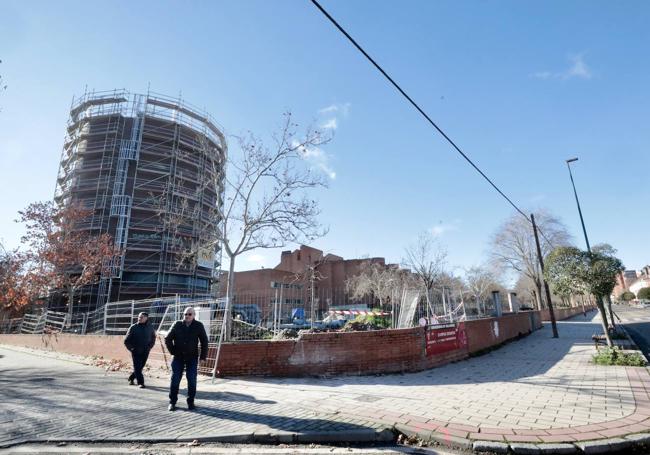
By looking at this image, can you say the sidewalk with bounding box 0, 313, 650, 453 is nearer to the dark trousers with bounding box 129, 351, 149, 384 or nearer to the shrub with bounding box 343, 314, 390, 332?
the dark trousers with bounding box 129, 351, 149, 384

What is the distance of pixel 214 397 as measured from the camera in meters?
6.26

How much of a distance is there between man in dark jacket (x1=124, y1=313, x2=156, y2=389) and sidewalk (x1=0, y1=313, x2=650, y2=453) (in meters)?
0.45

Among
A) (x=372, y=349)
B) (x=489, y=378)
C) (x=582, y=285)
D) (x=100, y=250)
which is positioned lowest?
(x=489, y=378)

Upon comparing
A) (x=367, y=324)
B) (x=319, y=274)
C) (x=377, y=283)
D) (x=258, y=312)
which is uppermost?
(x=319, y=274)

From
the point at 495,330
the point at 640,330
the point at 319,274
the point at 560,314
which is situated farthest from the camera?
the point at 319,274

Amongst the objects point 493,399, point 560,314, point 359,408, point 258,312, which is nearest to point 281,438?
point 359,408

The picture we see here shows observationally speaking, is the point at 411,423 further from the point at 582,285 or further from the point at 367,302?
the point at 367,302

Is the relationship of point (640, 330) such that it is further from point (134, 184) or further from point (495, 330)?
point (134, 184)

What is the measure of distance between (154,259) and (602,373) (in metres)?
30.5

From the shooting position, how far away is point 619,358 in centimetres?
916

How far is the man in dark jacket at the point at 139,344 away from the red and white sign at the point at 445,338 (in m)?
7.30

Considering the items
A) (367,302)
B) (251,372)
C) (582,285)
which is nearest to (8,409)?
(251,372)

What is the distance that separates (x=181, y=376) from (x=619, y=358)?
11130 mm

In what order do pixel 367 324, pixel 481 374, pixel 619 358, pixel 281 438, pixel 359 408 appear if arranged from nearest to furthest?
pixel 281 438, pixel 359 408, pixel 481 374, pixel 619 358, pixel 367 324
